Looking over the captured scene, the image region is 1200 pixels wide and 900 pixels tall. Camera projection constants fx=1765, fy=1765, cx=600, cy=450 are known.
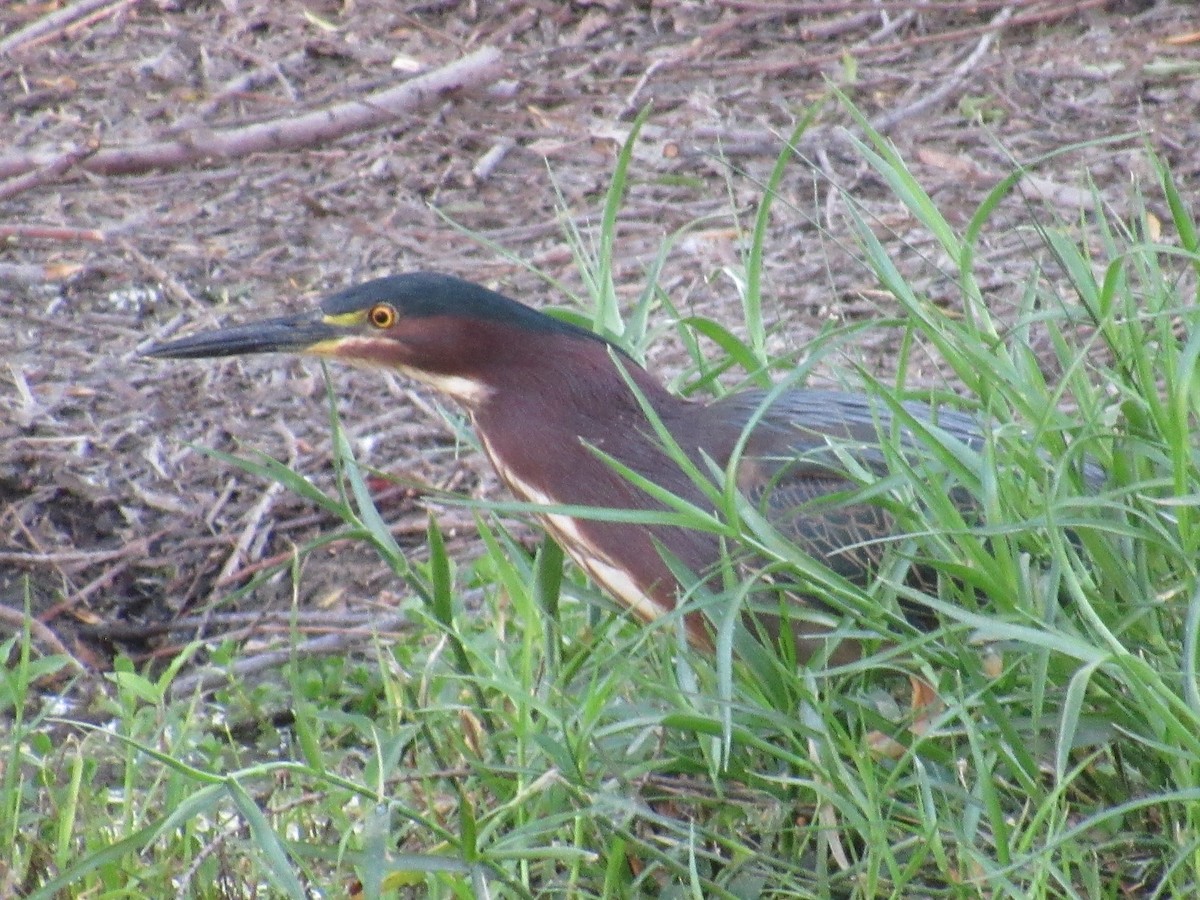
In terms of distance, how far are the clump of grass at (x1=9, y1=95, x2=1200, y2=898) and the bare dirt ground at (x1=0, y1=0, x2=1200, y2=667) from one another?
123 cm

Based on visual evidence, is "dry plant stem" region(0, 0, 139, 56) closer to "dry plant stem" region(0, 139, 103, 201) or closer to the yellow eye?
"dry plant stem" region(0, 139, 103, 201)

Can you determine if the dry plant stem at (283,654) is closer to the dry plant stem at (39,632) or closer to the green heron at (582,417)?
the dry plant stem at (39,632)

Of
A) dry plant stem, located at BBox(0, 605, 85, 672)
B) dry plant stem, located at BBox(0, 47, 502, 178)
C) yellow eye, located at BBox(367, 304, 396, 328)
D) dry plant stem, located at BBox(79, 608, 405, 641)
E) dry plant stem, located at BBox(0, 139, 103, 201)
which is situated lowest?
dry plant stem, located at BBox(79, 608, 405, 641)

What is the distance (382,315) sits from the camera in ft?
10.1

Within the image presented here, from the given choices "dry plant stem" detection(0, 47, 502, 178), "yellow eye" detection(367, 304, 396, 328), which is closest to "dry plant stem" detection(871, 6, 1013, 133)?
"dry plant stem" detection(0, 47, 502, 178)

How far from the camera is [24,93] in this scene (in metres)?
5.70

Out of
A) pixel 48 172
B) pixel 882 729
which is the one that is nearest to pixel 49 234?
pixel 48 172

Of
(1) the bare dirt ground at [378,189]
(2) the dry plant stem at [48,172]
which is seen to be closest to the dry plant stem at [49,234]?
(1) the bare dirt ground at [378,189]

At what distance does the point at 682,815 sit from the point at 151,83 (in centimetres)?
389

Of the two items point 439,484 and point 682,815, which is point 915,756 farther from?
point 439,484

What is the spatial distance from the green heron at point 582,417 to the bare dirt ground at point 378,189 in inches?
35.7

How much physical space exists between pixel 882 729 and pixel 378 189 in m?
3.24

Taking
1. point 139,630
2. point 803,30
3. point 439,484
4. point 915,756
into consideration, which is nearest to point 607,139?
point 803,30

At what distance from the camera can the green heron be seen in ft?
9.52
